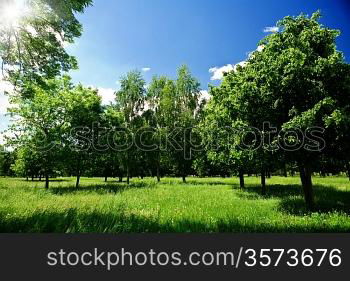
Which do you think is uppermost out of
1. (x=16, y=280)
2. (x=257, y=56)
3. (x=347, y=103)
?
(x=257, y=56)

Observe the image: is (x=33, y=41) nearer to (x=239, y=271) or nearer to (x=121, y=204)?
(x=121, y=204)

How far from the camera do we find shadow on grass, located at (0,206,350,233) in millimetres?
10445

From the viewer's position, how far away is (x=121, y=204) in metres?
17.5

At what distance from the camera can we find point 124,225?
11.4m

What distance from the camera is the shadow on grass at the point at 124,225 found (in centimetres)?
1045

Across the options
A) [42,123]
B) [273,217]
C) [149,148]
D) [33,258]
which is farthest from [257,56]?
[149,148]

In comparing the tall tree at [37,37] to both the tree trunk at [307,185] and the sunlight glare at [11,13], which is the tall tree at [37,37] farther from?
the tree trunk at [307,185]

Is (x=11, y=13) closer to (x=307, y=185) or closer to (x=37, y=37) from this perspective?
(x=37, y=37)

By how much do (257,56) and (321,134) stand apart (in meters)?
6.91

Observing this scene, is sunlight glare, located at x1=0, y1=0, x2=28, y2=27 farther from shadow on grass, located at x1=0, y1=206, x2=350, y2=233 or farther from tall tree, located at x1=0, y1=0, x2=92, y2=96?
shadow on grass, located at x1=0, y1=206, x2=350, y2=233

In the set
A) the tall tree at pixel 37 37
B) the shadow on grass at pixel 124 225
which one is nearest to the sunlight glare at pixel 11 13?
the tall tree at pixel 37 37

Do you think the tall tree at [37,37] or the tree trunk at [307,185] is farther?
the tree trunk at [307,185]

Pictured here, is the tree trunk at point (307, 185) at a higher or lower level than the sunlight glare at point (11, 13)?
lower

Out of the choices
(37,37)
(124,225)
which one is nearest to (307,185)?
(124,225)
